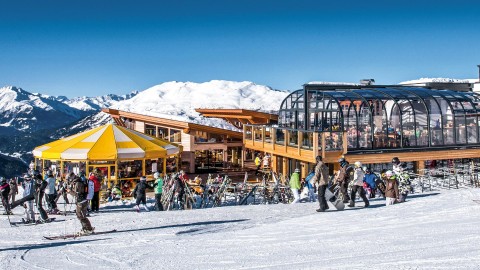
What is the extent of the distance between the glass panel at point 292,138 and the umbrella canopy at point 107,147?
191 inches

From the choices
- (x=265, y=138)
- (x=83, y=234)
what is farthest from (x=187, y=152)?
(x=83, y=234)

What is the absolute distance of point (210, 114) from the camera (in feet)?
108

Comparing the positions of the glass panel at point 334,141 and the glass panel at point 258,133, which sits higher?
the glass panel at point 258,133

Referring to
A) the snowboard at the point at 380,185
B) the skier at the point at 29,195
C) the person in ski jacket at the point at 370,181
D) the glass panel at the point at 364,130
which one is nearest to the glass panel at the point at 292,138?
the glass panel at the point at 364,130

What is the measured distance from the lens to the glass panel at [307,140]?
1945cm

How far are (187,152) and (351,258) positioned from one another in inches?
786

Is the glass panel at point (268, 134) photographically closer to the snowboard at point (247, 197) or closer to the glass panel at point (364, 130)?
the glass panel at point (364, 130)

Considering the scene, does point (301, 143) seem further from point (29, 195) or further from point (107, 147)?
point (29, 195)

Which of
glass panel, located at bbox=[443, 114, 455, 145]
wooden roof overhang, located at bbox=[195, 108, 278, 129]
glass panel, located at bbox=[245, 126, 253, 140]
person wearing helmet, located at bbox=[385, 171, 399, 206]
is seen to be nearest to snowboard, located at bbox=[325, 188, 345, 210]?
person wearing helmet, located at bbox=[385, 171, 399, 206]

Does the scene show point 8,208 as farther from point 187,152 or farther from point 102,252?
point 187,152

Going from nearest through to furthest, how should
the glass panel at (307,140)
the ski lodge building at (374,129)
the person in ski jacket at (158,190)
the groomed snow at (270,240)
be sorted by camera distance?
the groomed snow at (270,240) → the person in ski jacket at (158,190) → the glass panel at (307,140) → the ski lodge building at (374,129)

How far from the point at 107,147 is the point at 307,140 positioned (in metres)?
7.64

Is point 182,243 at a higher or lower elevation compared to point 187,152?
lower

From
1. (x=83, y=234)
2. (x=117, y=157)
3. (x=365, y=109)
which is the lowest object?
(x=83, y=234)
